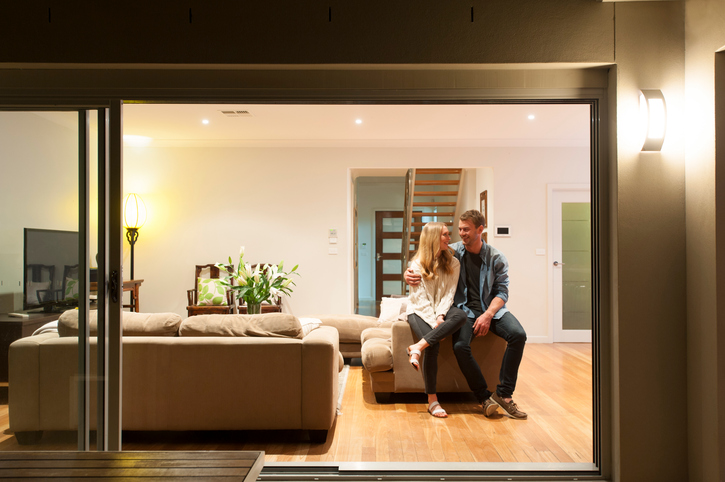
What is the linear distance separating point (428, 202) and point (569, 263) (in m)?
2.50

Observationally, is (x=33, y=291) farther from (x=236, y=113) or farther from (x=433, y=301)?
(x=236, y=113)

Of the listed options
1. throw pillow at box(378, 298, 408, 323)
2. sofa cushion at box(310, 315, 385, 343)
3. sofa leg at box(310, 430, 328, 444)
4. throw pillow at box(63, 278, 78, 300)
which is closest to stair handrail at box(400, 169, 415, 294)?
throw pillow at box(378, 298, 408, 323)

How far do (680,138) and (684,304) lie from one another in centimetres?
70

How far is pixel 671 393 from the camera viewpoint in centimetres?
201

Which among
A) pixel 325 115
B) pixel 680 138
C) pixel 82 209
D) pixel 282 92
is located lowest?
pixel 82 209

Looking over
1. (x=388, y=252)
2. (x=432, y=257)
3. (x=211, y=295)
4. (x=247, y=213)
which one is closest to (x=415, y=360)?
(x=432, y=257)

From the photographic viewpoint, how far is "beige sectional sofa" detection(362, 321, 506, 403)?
11.0 ft

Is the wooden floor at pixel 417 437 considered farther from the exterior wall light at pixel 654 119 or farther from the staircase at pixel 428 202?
the staircase at pixel 428 202

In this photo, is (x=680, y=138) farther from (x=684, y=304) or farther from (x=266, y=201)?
(x=266, y=201)

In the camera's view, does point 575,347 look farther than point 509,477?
Yes

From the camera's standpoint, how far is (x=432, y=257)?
11.1 ft

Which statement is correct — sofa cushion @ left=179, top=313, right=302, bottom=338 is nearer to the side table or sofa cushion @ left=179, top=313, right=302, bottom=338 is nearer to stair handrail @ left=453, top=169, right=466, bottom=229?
the side table

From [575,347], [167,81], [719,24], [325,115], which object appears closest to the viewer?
[719,24]

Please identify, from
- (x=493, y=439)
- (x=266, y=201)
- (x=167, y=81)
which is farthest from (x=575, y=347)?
(x=167, y=81)
